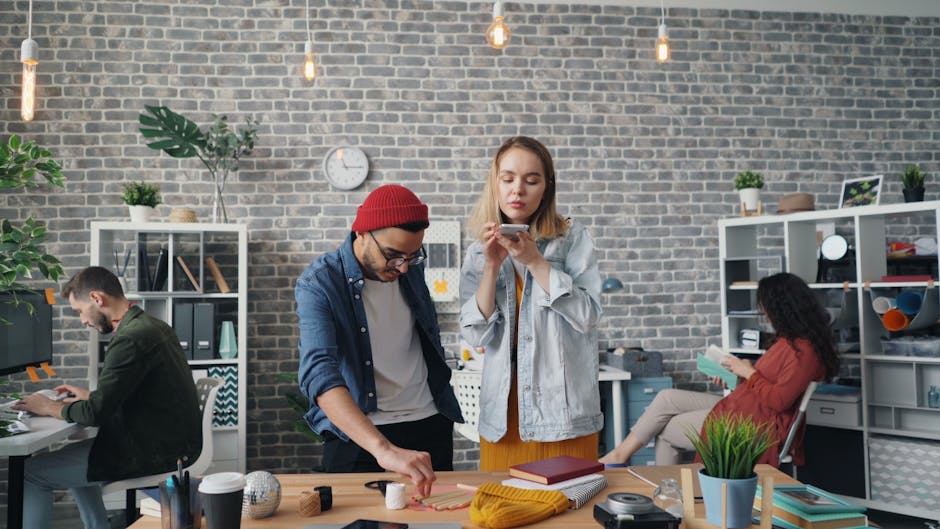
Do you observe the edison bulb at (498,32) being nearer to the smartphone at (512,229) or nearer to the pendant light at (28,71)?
the smartphone at (512,229)

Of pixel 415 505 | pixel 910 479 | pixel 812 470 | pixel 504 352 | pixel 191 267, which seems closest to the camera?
pixel 415 505

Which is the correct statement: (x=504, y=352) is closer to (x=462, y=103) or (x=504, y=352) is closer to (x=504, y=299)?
(x=504, y=299)

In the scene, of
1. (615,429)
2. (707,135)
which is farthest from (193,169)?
(707,135)

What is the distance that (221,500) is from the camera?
1276 mm

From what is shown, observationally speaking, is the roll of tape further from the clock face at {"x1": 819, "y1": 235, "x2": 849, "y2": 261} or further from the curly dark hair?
the clock face at {"x1": 819, "y1": 235, "x2": 849, "y2": 261}

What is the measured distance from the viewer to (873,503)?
3.85 metres

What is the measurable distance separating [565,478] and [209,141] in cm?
390

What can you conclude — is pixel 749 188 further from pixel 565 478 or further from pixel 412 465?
pixel 412 465

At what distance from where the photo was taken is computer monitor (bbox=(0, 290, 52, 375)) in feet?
10.4

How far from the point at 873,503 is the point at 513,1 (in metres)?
4.03

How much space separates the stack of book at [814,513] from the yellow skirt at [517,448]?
2.12 feet

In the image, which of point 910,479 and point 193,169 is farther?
point 193,169

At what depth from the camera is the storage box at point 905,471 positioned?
368 cm

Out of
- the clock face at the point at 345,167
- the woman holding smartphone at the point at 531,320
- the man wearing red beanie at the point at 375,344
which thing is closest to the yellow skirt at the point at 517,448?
the woman holding smartphone at the point at 531,320
